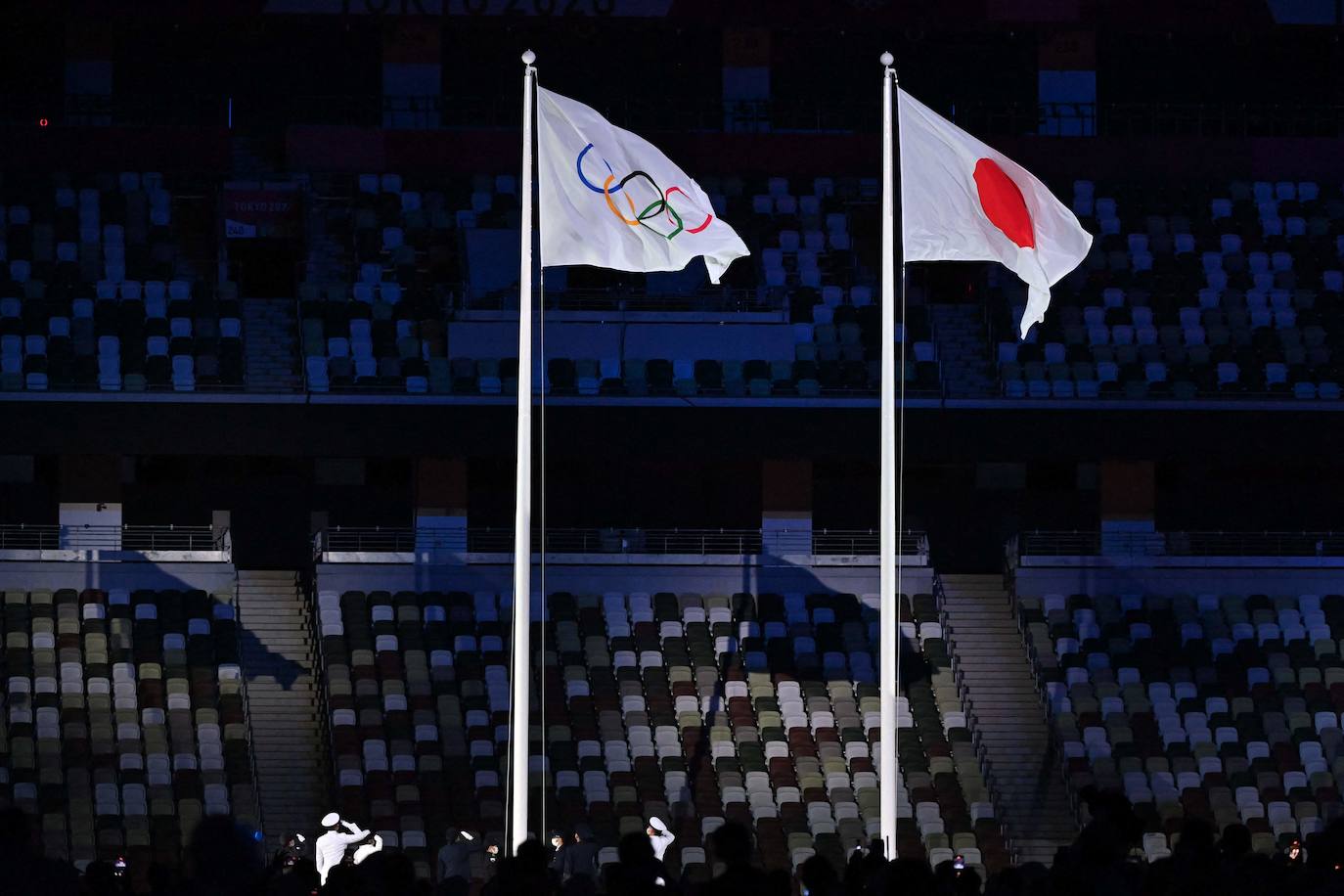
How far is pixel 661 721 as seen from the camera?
108ft

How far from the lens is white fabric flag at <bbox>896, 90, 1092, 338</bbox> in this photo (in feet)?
81.8

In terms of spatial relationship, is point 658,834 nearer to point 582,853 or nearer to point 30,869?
point 582,853

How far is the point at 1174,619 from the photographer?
3612cm

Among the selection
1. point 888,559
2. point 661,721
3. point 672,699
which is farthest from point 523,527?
point 672,699

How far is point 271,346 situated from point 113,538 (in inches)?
139

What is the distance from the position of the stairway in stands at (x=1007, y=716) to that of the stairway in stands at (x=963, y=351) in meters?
2.82

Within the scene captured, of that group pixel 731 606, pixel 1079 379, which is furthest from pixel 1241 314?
pixel 731 606

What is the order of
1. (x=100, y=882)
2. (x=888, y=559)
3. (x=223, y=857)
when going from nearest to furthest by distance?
(x=223, y=857) < (x=100, y=882) < (x=888, y=559)

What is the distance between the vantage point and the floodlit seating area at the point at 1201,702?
32188 mm

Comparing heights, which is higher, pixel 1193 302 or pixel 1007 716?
pixel 1193 302

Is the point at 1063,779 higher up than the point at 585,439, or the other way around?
the point at 585,439

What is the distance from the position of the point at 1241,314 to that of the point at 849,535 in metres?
6.99

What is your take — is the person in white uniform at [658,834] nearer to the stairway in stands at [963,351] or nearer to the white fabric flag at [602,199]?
the white fabric flag at [602,199]

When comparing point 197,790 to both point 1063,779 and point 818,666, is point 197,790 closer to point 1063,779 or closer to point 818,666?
point 818,666
